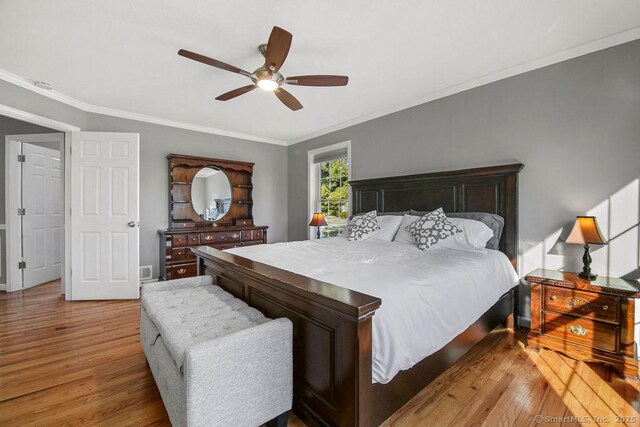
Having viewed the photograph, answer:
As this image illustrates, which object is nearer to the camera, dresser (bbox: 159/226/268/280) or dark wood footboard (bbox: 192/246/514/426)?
dark wood footboard (bbox: 192/246/514/426)

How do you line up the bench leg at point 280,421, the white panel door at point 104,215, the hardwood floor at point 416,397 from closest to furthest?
the bench leg at point 280,421 → the hardwood floor at point 416,397 → the white panel door at point 104,215

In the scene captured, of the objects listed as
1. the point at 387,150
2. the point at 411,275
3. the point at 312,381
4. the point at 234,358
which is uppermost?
the point at 387,150

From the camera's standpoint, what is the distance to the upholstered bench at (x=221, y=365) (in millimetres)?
1215

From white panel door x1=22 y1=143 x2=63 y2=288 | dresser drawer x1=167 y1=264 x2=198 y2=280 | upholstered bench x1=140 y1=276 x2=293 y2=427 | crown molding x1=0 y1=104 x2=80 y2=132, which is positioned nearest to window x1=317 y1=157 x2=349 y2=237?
dresser drawer x1=167 y1=264 x2=198 y2=280

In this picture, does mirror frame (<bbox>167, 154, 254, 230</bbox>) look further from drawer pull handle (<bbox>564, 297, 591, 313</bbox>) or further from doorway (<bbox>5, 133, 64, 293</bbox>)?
drawer pull handle (<bbox>564, 297, 591, 313</bbox>)

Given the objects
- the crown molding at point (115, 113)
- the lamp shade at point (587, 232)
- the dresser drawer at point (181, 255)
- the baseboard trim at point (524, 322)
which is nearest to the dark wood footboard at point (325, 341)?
the lamp shade at point (587, 232)

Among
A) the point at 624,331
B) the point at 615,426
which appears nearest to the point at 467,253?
the point at 624,331

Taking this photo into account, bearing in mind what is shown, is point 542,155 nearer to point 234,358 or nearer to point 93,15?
point 234,358

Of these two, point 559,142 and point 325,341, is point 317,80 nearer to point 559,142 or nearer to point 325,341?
point 325,341

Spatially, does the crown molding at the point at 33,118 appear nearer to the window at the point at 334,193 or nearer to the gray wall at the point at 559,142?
the window at the point at 334,193

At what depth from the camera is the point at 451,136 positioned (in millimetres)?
3301

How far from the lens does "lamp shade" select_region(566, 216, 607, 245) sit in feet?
7.04

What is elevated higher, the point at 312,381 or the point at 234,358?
the point at 234,358

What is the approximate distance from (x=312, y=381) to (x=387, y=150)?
317cm
